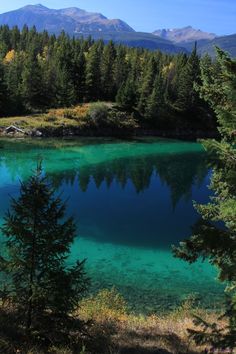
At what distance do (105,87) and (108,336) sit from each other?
95232 millimetres

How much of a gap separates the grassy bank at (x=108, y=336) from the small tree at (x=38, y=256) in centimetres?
62

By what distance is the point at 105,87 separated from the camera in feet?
349

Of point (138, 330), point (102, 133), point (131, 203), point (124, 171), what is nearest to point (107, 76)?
point (102, 133)

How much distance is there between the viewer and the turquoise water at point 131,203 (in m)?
27.2

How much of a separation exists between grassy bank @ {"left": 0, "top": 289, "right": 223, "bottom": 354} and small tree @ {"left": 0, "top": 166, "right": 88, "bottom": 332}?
62 cm

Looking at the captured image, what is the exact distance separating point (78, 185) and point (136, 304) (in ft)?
101

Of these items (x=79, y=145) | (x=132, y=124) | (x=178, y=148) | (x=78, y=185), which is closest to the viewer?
(x=78, y=185)

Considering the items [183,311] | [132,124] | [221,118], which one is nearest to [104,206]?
[183,311]

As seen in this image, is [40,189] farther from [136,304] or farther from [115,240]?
[115,240]

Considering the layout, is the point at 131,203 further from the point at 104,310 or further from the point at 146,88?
the point at 146,88

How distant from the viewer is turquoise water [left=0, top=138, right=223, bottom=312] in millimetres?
27186

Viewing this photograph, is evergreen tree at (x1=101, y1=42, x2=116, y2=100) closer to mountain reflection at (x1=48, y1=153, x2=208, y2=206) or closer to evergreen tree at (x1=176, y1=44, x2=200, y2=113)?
evergreen tree at (x1=176, y1=44, x2=200, y2=113)

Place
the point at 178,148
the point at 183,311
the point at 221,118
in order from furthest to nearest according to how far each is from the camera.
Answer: the point at 178,148, the point at 183,311, the point at 221,118

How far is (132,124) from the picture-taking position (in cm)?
9600
